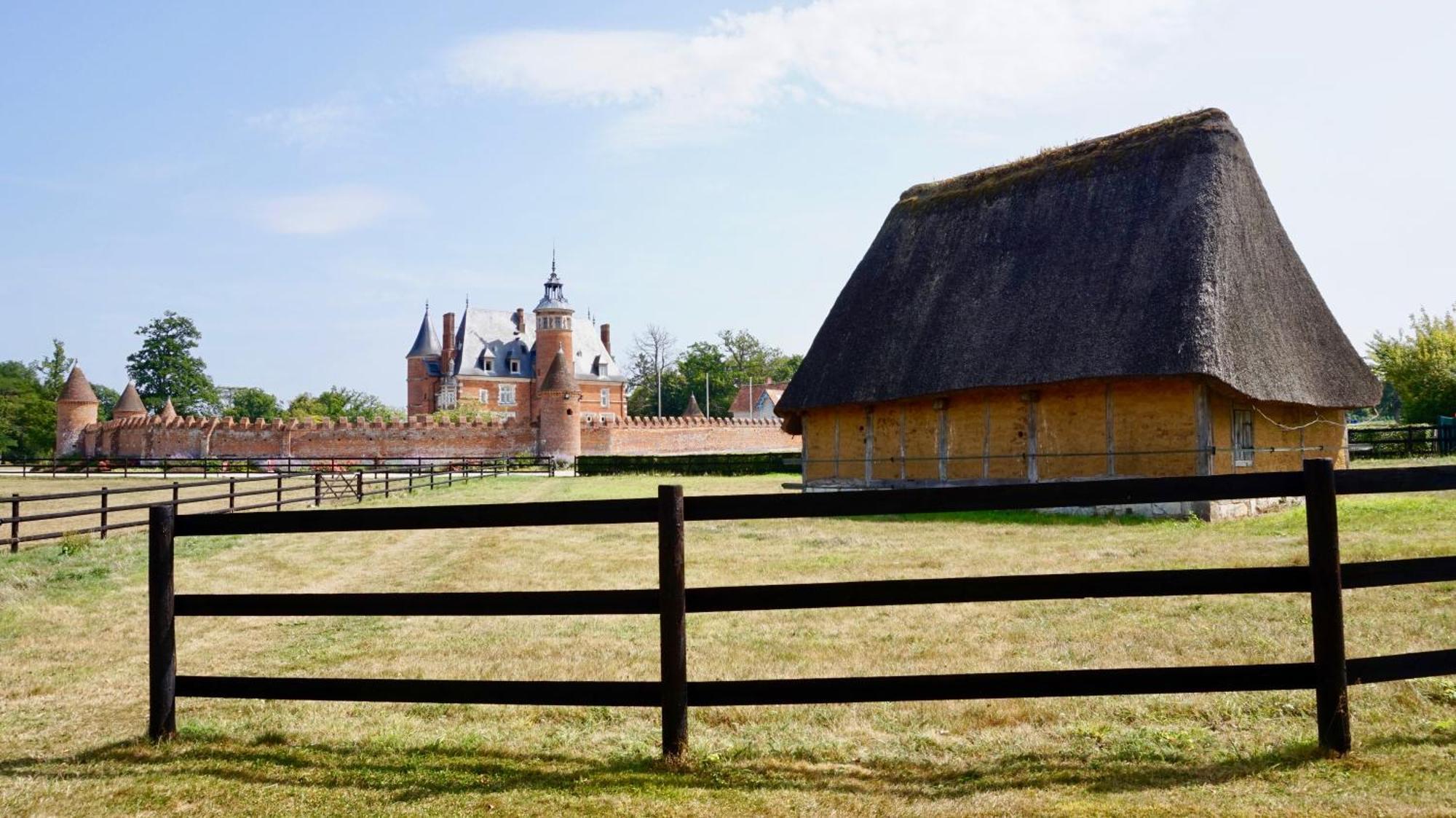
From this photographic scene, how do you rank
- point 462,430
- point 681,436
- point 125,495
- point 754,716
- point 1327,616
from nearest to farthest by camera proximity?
point 1327,616 → point 754,716 → point 125,495 → point 462,430 → point 681,436

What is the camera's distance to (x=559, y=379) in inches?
2296

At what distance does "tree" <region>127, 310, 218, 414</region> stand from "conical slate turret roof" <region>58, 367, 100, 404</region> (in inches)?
956

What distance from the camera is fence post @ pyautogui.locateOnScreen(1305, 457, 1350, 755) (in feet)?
14.4

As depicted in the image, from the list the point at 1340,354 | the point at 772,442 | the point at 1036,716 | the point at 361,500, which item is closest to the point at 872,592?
the point at 1036,716

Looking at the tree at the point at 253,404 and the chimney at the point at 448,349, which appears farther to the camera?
the tree at the point at 253,404

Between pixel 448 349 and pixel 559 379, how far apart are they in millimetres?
23498

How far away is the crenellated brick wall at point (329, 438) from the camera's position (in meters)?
56.7

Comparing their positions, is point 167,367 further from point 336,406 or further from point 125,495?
point 125,495

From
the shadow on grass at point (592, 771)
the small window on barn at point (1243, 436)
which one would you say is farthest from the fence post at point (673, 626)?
the small window on barn at point (1243, 436)

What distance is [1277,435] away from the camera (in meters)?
20.1

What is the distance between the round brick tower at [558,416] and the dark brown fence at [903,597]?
53587 mm

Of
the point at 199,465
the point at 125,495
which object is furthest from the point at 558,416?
the point at 125,495

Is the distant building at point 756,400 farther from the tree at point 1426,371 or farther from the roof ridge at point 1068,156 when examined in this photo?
the roof ridge at point 1068,156

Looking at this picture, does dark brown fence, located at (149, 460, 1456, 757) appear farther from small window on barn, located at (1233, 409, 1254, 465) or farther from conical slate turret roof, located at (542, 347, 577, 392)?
conical slate turret roof, located at (542, 347, 577, 392)
